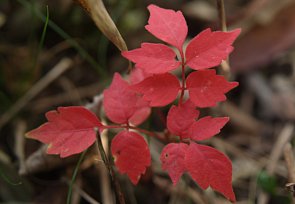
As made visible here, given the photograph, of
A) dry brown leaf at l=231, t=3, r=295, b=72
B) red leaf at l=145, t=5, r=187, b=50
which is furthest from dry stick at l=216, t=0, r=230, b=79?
dry brown leaf at l=231, t=3, r=295, b=72

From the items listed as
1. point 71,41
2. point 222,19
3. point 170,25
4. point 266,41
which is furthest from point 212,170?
point 266,41

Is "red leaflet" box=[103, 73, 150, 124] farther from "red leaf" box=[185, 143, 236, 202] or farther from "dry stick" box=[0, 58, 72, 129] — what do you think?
"dry stick" box=[0, 58, 72, 129]

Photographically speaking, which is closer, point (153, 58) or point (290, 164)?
point (153, 58)

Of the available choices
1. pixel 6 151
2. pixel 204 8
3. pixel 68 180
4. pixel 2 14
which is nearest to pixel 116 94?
pixel 68 180

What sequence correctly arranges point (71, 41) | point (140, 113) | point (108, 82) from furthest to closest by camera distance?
point (108, 82)
point (71, 41)
point (140, 113)

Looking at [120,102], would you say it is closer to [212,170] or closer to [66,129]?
[66,129]

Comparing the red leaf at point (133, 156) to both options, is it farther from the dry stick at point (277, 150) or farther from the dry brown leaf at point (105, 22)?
the dry stick at point (277, 150)

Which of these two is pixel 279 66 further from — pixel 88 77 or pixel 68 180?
pixel 68 180
